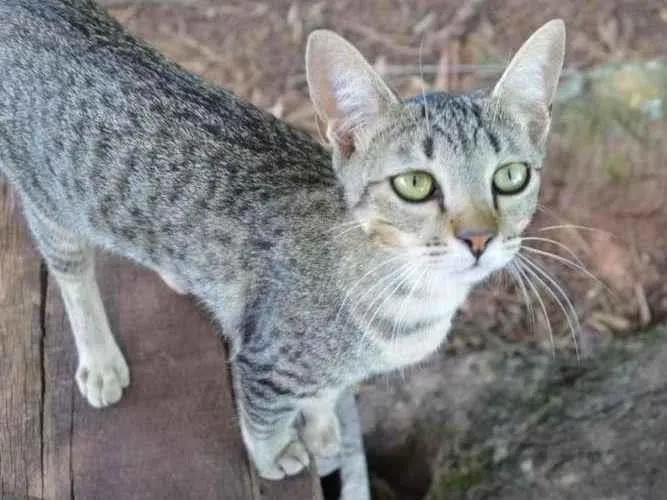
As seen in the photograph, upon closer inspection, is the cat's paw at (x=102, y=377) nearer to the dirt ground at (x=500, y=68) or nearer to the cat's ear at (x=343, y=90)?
the cat's ear at (x=343, y=90)

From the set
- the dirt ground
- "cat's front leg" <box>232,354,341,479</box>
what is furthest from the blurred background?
"cat's front leg" <box>232,354,341,479</box>

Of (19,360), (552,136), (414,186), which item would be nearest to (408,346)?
(414,186)

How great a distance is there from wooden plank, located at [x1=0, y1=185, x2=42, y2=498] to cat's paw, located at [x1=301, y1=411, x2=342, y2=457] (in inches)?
28.8

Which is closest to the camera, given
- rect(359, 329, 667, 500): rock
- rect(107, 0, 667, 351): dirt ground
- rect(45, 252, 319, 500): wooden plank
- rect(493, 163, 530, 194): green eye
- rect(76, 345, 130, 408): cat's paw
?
rect(493, 163, 530, 194): green eye

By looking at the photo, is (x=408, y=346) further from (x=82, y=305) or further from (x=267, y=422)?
(x=82, y=305)

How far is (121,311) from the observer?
9.50 feet

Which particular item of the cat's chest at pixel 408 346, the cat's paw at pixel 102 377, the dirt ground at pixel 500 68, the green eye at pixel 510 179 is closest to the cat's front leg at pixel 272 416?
the cat's chest at pixel 408 346

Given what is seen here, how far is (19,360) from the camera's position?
273cm

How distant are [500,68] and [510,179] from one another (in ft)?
7.55

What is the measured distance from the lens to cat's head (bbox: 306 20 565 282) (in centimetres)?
204

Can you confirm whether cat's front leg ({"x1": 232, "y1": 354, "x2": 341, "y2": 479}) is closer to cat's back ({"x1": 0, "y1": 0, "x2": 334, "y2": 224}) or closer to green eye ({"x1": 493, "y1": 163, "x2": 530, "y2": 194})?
cat's back ({"x1": 0, "y1": 0, "x2": 334, "y2": 224})

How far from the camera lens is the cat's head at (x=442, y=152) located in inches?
80.3

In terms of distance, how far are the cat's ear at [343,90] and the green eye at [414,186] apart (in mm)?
159

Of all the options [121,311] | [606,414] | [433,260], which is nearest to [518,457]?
[606,414]
